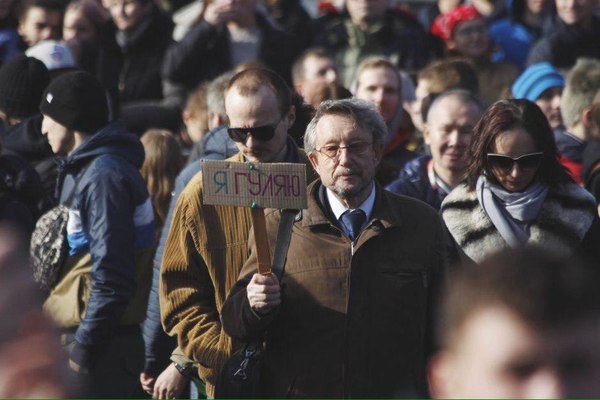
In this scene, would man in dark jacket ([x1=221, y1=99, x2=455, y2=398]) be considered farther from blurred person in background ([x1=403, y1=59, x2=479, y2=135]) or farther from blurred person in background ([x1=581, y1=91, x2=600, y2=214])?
blurred person in background ([x1=403, y1=59, x2=479, y2=135])

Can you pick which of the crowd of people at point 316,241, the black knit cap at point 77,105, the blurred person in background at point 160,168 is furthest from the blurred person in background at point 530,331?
the blurred person in background at point 160,168

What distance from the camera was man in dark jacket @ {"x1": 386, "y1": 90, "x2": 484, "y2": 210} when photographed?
6227 millimetres

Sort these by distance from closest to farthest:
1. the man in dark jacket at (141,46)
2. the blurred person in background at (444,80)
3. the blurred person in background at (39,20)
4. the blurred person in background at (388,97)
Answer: the blurred person in background at (388,97)
the blurred person in background at (444,80)
the blurred person in background at (39,20)
the man in dark jacket at (141,46)

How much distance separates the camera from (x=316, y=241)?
4699mm

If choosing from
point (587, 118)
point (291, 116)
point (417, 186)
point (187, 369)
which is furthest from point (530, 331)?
point (587, 118)

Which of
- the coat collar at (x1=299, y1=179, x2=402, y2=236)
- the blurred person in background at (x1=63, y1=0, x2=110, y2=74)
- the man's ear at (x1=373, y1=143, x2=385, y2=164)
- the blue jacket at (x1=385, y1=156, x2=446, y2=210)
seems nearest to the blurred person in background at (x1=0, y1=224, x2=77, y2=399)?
the coat collar at (x1=299, y1=179, x2=402, y2=236)

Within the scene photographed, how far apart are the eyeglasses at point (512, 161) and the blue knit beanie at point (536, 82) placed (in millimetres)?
2749

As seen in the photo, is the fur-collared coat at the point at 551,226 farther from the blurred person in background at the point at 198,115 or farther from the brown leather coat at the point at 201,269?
the blurred person in background at the point at 198,115

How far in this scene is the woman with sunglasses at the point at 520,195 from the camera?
551 cm

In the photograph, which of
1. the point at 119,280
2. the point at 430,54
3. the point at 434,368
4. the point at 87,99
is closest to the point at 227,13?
the point at 430,54

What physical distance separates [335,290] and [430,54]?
18.6 feet

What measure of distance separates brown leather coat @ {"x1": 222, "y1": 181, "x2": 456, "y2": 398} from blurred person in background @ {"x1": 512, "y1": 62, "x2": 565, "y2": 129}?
374 cm

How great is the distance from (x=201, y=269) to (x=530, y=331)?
3248mm

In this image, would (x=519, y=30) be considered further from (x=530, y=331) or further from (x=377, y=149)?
(x=530, y=331)
